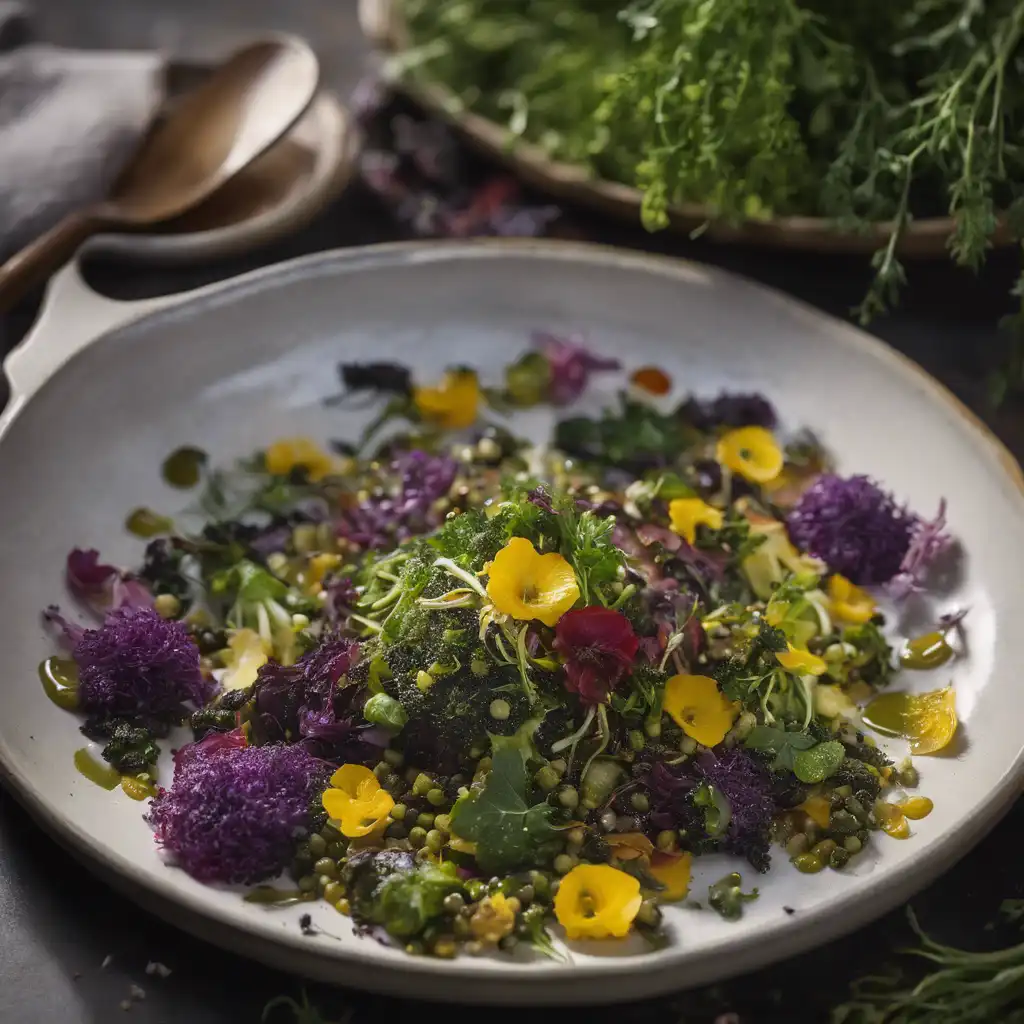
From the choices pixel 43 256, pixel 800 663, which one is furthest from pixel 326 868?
pixel 43 256

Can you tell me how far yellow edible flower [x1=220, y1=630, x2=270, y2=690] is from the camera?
55.1 inches

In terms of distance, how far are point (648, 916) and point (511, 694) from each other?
265mm

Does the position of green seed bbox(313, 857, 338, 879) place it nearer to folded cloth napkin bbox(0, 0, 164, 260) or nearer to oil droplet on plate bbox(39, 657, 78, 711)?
oil droplet on plate bbox(39, 657, 78, 711)

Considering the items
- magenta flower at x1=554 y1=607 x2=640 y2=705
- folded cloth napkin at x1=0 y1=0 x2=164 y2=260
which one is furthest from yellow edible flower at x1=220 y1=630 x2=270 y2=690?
folded cloth napkin at x1=0 y1=0 x2=164 y2=260

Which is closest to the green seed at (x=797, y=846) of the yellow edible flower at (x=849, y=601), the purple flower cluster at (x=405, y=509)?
the yellow edible flower at (x=849, y=601)

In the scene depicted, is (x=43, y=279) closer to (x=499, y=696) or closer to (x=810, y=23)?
(x=499, y=696)

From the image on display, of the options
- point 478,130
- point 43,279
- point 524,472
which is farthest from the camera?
point 478,130

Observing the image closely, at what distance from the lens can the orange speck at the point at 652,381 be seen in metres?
1.80

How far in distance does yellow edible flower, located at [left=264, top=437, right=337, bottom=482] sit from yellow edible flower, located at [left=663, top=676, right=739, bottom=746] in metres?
0.64

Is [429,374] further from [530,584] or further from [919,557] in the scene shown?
[919,557]

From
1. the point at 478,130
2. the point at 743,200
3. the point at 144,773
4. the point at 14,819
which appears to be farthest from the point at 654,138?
the point at 14,819

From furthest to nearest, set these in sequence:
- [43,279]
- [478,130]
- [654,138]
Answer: [478,130] → [43,279] → [654,138]

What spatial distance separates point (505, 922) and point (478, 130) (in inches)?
58.1

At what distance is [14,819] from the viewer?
52.1 inches
